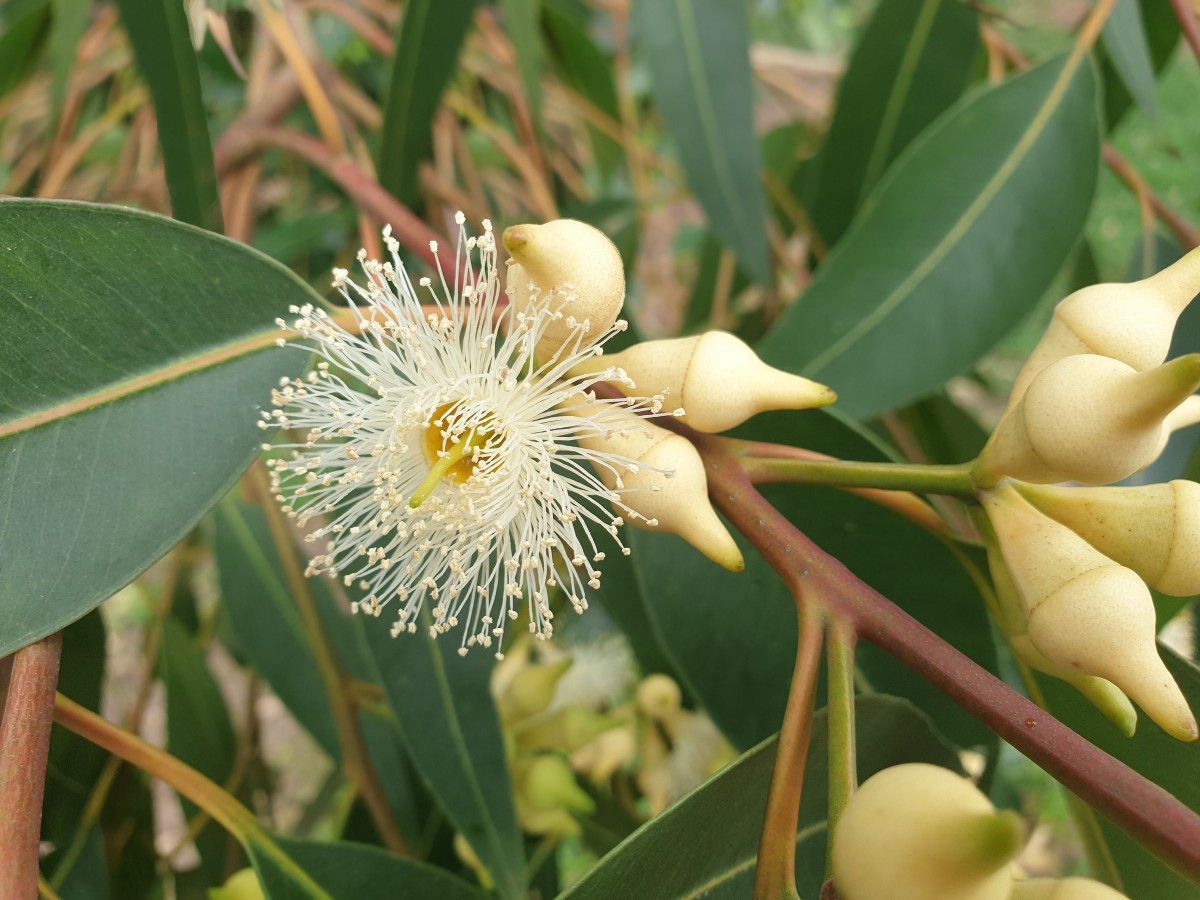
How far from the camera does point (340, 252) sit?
1281 mm

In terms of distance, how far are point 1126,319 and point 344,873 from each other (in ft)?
1.52

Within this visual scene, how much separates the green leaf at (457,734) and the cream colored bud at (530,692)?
0.39 ft

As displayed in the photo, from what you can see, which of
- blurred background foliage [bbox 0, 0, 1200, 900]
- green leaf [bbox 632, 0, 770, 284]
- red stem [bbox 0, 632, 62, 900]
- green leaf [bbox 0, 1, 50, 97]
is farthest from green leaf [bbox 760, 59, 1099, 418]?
green leaf [bbox 0, 1, 50, 97]

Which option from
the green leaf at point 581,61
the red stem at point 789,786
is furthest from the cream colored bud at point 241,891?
the green leaf at point 581,61

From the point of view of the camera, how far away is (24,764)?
0.37m

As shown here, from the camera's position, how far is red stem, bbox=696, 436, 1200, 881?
311mm

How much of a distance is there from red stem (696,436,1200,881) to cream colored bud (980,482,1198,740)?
0.08 feet

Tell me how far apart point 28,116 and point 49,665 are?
1318 millimetres

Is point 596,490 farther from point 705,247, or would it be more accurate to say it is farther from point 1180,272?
point 705,247

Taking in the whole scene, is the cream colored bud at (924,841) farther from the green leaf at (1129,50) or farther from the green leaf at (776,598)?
the green leaf at (1129,50)

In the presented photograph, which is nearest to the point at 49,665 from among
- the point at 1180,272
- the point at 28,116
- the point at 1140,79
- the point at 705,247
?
the point at 1180,272

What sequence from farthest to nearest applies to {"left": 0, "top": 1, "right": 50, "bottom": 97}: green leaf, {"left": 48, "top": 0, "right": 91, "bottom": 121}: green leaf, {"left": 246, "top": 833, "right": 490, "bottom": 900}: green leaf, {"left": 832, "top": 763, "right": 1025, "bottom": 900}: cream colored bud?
{"left": 0, "top": 1, "right": 50, "bottom": 97}: green leaf < {"left": 48, "top": 0, "right": 91, "bottom": 121}: green leaf < {"left": 246, "top": 833, "right": 490, "bottom": 900}: green leaf < {"left": 832, "top": 763, "right": 1025, "bottom": 900}: cream colored bud

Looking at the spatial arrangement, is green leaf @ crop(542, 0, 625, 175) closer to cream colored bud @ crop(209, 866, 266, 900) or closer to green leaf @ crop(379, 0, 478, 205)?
green leaf @ crop(379, 0, 478, 205)

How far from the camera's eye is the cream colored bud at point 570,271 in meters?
0.39
